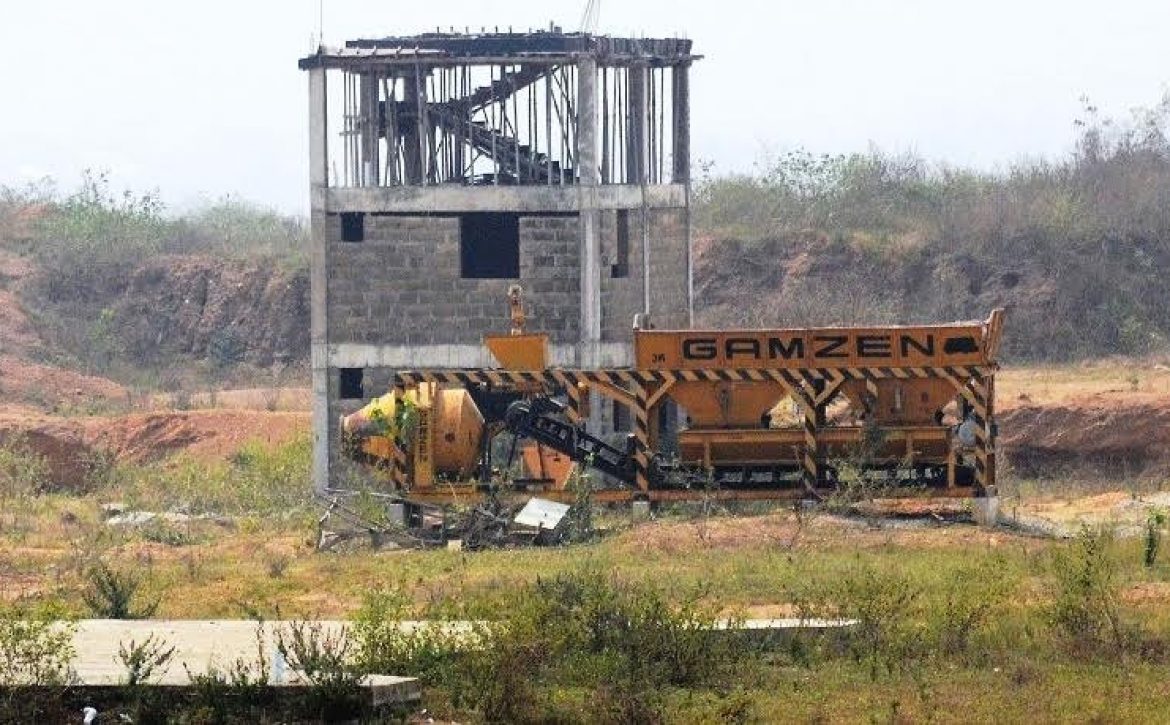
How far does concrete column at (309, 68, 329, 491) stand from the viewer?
30.4 metres

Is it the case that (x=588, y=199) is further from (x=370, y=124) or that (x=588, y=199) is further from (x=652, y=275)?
(x=370, y=124)

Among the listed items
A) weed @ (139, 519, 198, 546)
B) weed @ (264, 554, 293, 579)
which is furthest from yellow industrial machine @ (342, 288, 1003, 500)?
weed @ (264, 554, 293, 579)

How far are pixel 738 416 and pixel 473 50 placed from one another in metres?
6.72

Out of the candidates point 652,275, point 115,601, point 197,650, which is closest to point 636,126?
point 652,275

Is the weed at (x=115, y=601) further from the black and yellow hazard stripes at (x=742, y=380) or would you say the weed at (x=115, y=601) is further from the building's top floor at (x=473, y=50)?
the building's top floor at (x=473, y=50)

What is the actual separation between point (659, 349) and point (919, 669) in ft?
33.6

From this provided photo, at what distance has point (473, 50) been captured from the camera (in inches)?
1188

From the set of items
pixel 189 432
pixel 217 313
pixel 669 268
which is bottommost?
pixel 189 432

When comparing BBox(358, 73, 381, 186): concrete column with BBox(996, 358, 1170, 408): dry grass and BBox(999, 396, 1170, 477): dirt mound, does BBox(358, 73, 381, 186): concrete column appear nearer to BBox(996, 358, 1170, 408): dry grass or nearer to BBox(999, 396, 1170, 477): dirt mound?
BBox(999, 396, 1170, 477): dirt mound

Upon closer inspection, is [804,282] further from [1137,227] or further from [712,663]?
[712,663]

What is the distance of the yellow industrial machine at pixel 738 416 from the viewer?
25375 mm

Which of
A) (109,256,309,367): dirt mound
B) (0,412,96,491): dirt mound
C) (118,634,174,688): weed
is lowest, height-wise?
(118,634,174,688): weed

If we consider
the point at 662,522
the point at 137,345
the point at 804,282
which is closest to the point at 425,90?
the point at 662,522

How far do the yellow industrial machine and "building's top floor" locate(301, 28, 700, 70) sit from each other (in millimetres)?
5082
